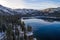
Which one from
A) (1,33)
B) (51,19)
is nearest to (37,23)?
(51,19)

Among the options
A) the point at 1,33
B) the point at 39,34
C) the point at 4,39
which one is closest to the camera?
the point at 4,39

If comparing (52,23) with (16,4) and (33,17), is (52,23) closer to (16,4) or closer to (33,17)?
(33,17)

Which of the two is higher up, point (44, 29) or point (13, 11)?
point (13, 11)

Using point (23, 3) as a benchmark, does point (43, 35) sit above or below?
below

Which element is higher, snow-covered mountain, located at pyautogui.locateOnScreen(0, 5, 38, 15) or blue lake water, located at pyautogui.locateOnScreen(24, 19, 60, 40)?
snow-covered mountain, located at pyautogui.locateOnScreen(0, 5, 38, 15)

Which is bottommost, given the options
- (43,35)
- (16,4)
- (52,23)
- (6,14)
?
(43,35)

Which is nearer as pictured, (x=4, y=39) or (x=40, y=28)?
(x=4, y=39)

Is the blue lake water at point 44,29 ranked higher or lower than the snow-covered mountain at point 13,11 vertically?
lower

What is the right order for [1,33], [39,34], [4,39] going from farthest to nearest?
[39,34], [1,33], [4,39]
